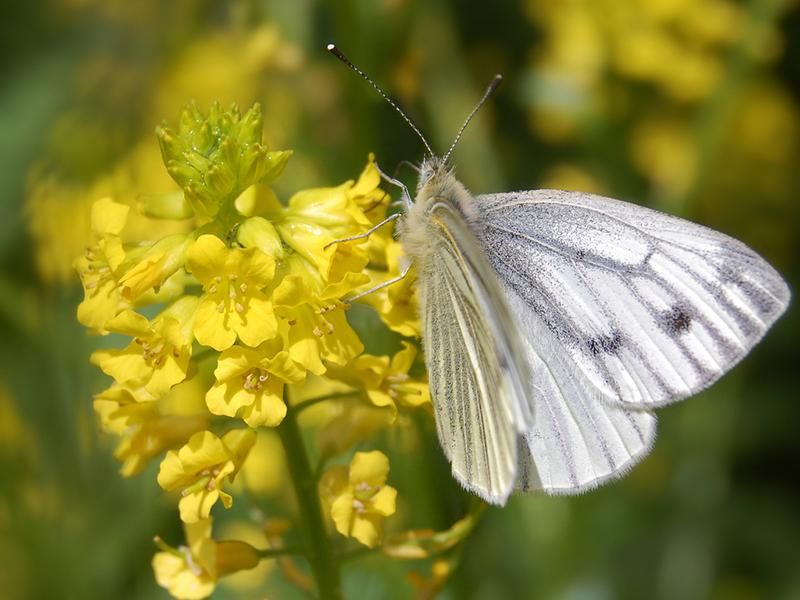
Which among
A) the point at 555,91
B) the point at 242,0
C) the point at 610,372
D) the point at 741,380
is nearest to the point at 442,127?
the point at 555,91

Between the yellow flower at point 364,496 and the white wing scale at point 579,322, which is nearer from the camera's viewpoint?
the yellow flower at point 364,496

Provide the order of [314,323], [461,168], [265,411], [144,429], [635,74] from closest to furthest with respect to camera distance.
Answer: [265,411] → [314,323] → [144,429] → [461,168] → [635,74]

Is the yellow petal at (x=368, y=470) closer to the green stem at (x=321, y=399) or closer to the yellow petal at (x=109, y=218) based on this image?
the green stem at (x=321, y=399)

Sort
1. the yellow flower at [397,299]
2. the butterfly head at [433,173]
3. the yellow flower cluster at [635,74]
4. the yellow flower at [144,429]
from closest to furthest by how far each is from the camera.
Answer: the yellow flower at [144,429]
the yellow flower at [397,299]
the butterfly head at [433,173]
the yellow flower cluster at [635,74]

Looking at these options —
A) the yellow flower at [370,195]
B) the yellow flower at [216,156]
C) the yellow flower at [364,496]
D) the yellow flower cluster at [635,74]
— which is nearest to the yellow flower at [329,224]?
the yellow flower at [370,195]

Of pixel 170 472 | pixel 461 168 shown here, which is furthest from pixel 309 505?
pixel 461 168

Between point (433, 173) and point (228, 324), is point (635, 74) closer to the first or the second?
point (433, 173)
